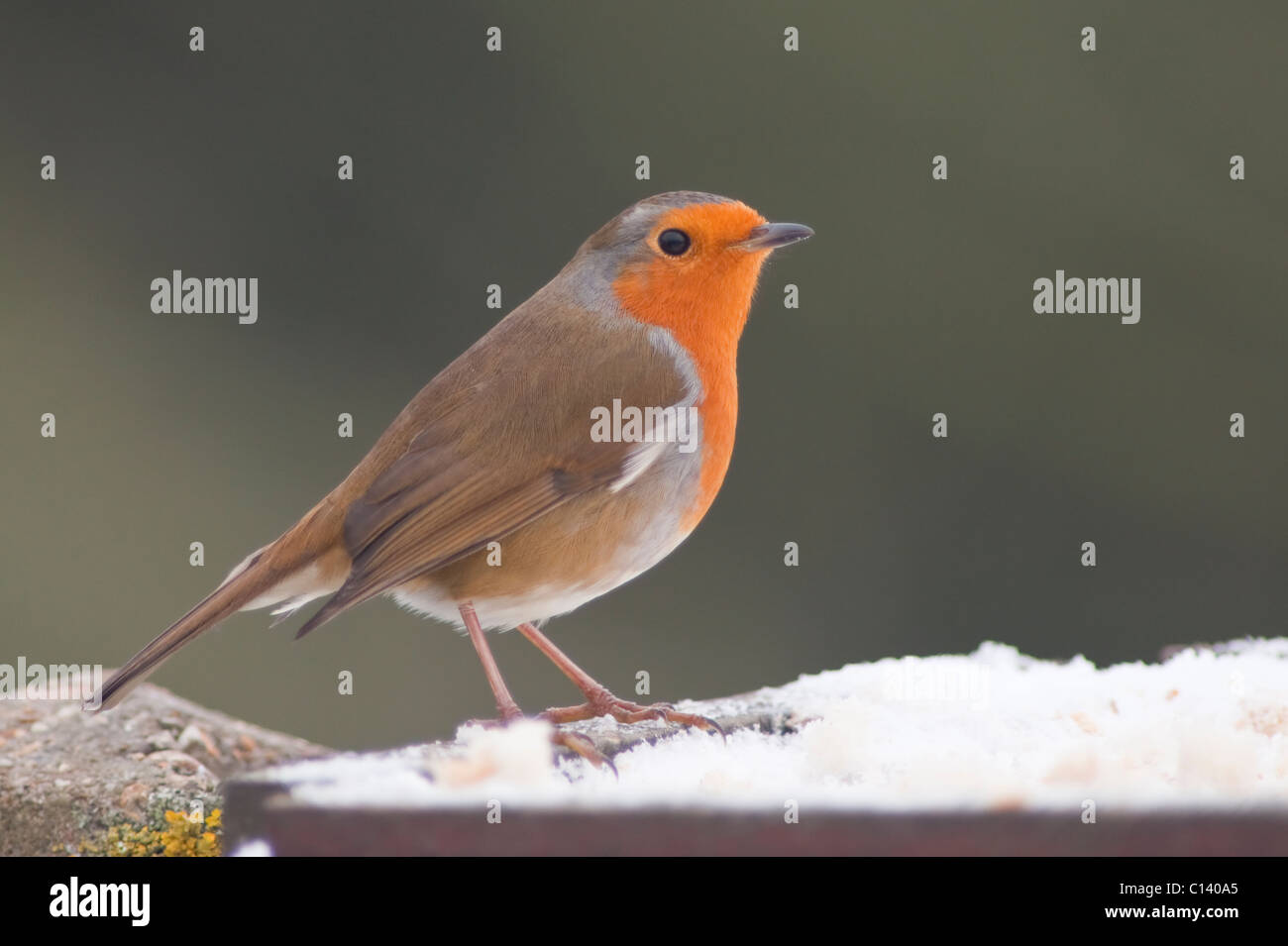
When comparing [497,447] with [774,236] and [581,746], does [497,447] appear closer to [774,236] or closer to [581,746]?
[774,236]

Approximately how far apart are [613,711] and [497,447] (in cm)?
66

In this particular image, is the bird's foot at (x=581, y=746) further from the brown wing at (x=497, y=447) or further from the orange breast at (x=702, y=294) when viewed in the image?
the orange breast at (x=702, y=294)

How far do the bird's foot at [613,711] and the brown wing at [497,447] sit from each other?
46 cm

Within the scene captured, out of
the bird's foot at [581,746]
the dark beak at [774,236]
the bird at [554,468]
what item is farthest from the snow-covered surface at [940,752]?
the dark beak at [774,236]

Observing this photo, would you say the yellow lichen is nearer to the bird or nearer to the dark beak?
the bird

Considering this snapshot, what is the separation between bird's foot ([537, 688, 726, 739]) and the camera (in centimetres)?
290

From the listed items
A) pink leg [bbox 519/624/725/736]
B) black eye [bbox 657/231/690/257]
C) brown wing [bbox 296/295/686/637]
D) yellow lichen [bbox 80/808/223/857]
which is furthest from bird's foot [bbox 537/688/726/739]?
black eye [bbox 657/231/690/257]

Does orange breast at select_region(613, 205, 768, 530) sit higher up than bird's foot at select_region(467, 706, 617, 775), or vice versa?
orange breast at select_region(613, 205, 768, 530)

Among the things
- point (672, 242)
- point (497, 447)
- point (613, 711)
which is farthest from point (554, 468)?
point (672, 242)

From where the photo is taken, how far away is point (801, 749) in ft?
8.16

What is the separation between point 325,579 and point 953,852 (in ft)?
6.45

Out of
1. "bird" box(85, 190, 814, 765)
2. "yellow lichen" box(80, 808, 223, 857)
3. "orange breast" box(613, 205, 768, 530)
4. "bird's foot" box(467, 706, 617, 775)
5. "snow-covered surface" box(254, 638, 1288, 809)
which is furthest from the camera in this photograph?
"orange breast" box(613, 205, 768, 530)

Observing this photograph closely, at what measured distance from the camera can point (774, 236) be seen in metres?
3.48

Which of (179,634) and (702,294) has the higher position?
(702,294)
